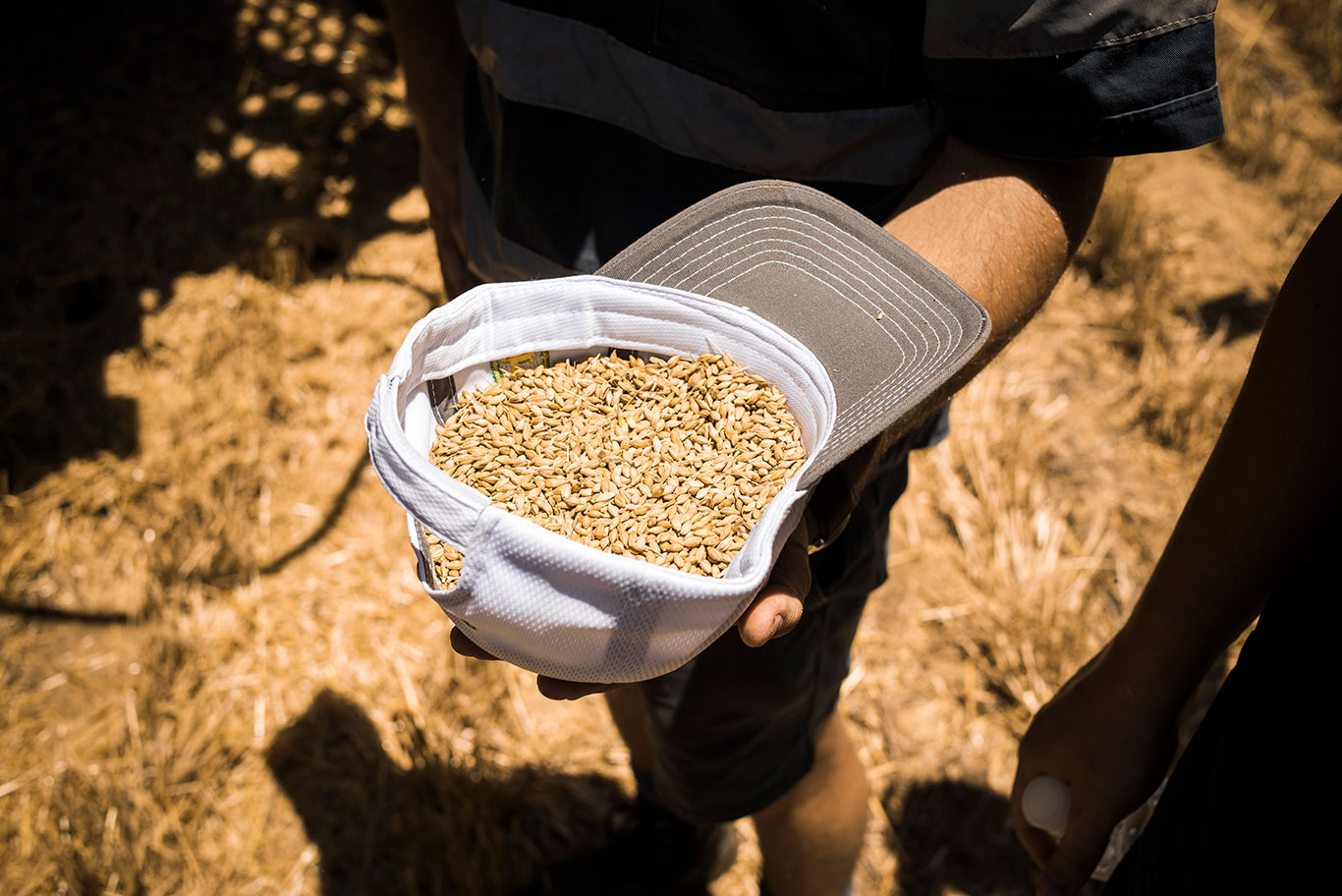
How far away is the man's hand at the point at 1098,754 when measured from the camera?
4.48 ft

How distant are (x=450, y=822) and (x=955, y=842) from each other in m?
1.52

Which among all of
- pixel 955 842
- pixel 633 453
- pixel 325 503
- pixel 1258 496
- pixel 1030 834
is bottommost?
pixel 325 503

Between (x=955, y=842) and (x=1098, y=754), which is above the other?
(x=1098, y=754)

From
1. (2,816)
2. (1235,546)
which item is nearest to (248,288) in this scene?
(2,816)

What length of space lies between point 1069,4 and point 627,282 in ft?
2.37

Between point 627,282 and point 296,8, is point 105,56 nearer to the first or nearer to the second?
point 296,8

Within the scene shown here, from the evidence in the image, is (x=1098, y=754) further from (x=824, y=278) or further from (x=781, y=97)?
(x=781, y=97)

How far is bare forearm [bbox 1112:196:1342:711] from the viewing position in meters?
1.07

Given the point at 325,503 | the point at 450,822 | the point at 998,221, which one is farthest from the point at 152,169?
the point at 998,221

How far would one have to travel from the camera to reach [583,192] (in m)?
1.64

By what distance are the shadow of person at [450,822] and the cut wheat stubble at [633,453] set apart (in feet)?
4.91

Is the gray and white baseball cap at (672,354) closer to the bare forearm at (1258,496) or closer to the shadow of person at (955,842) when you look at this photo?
the bare forearm at (1258,496)

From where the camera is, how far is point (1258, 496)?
118 centimetres

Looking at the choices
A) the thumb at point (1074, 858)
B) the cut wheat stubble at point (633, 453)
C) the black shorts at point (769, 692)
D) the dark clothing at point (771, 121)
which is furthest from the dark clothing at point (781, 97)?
the thumb at point (1074, 858)
